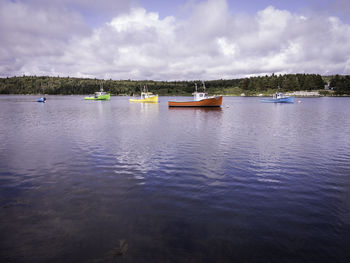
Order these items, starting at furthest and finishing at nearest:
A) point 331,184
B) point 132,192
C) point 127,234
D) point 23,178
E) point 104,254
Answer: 1. point 23,178
2. point 331,184
3. point 132,192
4. point 127,234
5. point 104,254

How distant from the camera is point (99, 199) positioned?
1148 cm

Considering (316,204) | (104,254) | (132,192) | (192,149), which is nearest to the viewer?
(104,254)

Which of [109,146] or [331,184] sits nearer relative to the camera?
[331,184]

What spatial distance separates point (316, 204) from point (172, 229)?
22.7 ft

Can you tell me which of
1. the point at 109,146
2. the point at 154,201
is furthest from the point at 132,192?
the point at 109,146

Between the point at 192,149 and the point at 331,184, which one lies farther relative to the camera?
the point at 192,149

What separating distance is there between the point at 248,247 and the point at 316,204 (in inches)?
203

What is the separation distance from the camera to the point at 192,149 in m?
22.0

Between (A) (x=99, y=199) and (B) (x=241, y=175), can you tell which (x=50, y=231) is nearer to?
(A) (x=99, y=199)

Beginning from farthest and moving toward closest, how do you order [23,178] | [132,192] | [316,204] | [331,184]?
[23,178], [331,184], [132,192], [316,204]

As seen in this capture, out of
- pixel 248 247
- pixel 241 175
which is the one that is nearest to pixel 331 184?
pixel 241 175

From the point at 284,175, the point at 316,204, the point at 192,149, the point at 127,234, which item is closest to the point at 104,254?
the point at 127,234

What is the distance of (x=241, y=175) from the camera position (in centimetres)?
1485

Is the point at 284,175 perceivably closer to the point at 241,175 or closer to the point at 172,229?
the point at 241,175
